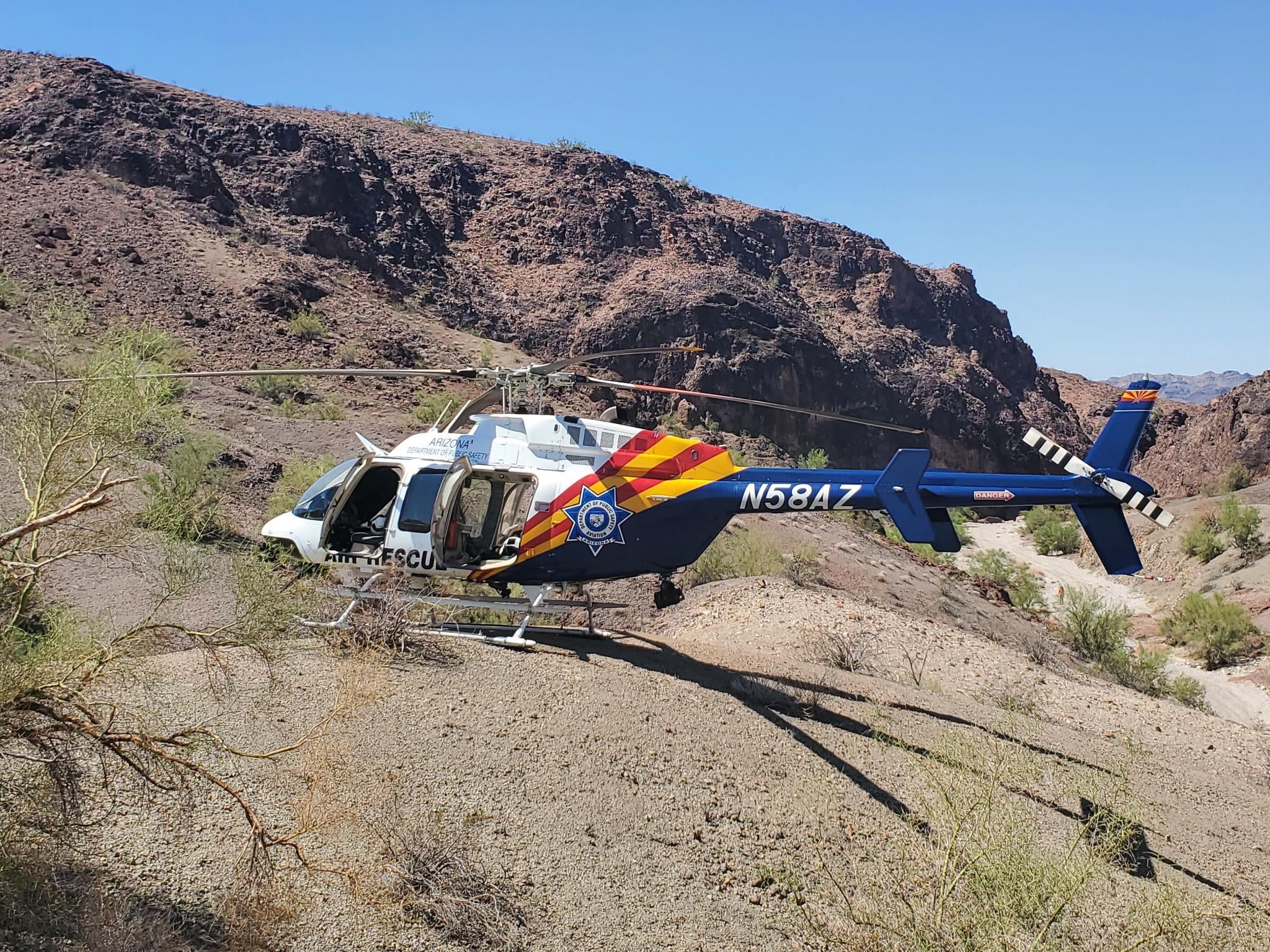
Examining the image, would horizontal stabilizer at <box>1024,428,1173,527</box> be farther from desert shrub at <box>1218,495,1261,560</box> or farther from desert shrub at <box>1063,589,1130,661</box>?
desert shrub at <box>1218,495,1261,560</box>

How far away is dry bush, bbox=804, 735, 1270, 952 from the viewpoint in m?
5.41

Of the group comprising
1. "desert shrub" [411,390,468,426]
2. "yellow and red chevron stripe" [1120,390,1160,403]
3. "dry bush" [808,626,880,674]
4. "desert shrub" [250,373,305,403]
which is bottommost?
"dry bush" [808,626,880,674]

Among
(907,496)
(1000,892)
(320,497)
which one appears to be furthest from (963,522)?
(1000,892)

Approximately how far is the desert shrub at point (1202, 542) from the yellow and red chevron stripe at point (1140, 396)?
27308 millimetres

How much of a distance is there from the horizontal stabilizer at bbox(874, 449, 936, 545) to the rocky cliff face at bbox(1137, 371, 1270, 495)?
4491 centimetres

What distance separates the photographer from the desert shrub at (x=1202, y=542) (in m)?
34.5

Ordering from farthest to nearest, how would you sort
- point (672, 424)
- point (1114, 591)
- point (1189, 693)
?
1. point (672, 424)
2. point (1114, 591)
3. point (1189, 693)

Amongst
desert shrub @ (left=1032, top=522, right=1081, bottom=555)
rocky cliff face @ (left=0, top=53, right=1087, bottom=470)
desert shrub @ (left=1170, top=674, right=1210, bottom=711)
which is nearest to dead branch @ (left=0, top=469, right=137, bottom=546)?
desert shrub @ (left=1170, top=674, right=1210, bottom=711)

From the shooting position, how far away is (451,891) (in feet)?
18.9

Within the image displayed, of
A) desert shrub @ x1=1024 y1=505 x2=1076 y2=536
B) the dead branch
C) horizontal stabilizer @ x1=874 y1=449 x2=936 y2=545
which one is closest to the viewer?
the dead branch

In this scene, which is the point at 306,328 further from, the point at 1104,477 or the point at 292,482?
the point at 1104,477

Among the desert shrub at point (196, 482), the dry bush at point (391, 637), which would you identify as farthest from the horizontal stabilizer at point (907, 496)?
the desert shrub at point (196, 482)

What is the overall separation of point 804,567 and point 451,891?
14.4 m

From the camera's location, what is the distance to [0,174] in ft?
116
